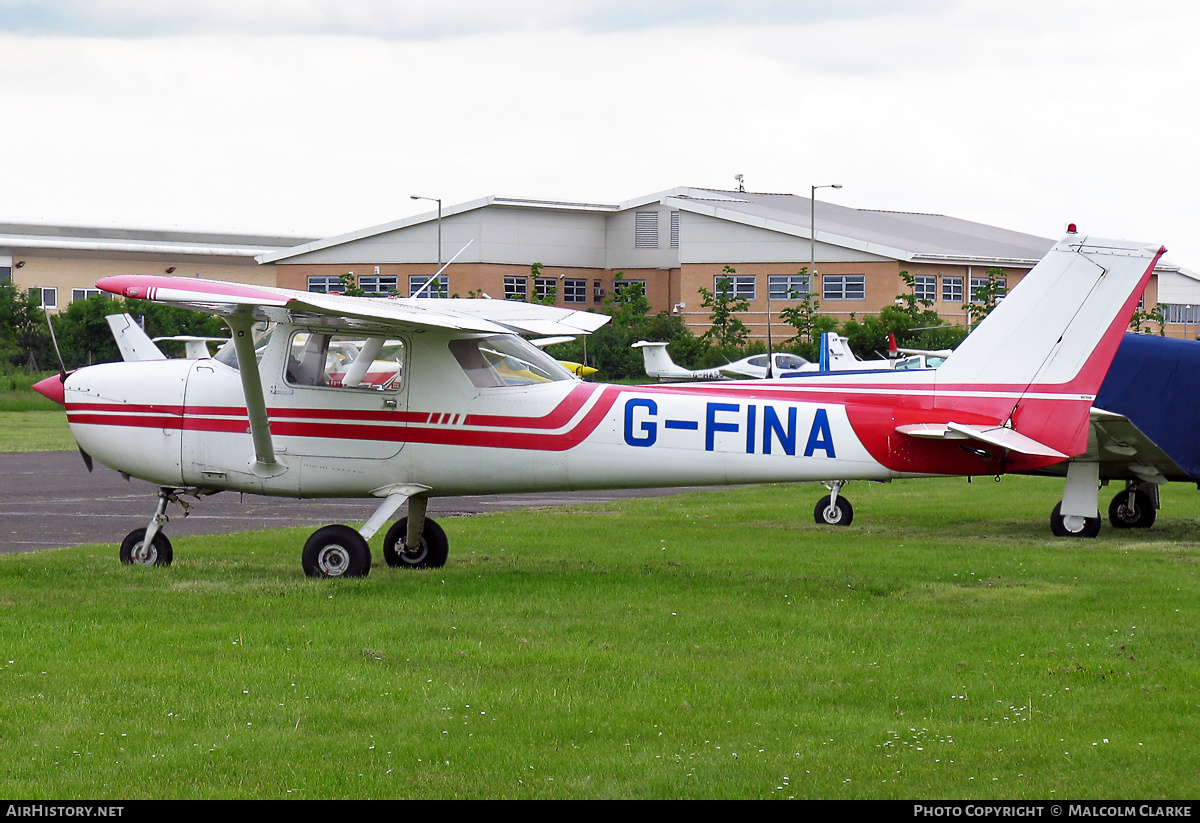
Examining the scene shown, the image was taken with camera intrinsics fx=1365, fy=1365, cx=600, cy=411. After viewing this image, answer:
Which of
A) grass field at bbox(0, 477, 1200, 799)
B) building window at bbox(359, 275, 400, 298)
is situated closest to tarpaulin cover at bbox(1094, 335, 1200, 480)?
grass field at bbox(0, 477, 1200, 799)

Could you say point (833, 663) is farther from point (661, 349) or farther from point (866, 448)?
point (661, 349)

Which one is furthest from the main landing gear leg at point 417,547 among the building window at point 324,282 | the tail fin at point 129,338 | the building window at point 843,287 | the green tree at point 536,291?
the building window at point 324,282

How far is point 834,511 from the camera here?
17328 millimetres

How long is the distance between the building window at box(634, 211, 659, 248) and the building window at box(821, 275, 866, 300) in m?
11.8

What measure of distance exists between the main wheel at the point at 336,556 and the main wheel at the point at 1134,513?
10.3 m

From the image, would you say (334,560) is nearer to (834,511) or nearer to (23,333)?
(834,511)

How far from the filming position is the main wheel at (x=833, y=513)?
1727 centimetres

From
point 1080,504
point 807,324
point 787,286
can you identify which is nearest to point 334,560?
point 1080,504

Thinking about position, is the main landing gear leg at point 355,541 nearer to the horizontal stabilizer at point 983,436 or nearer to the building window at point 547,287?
the horizontal stabilizer at point 983,436

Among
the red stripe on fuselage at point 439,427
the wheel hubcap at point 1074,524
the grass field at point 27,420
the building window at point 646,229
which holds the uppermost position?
the building window at point 646,229

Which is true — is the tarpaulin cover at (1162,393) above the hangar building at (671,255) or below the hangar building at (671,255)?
below

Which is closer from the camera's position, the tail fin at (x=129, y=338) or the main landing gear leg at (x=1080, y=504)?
the tail fin at (x=129, y=338)

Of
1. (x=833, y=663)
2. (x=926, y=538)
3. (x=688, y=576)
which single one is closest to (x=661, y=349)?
(x=926, y=538)
